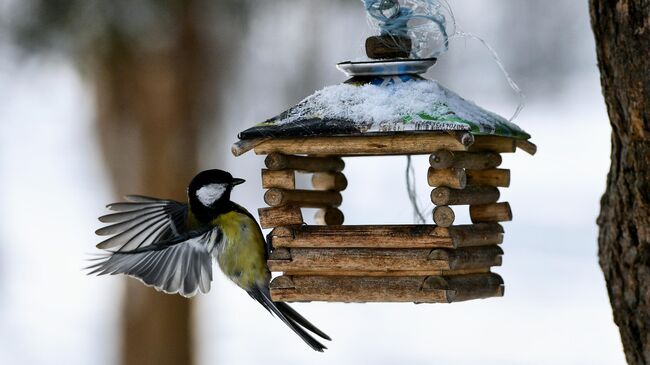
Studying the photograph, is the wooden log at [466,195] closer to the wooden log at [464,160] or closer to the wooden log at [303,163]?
the wooden log at [464,160]

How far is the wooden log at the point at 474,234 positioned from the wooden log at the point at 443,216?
2cm

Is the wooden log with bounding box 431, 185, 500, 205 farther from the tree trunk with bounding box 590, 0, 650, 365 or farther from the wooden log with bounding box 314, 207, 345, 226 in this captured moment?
the wooden log with bounding box 314, 207, 345, 226

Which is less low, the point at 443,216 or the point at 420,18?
the point at 420,18

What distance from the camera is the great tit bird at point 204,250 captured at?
3889 millimetres

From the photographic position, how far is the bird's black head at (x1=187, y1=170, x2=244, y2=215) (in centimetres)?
387

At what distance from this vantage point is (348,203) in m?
11.9

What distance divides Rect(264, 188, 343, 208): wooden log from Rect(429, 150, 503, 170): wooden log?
527 millimetres

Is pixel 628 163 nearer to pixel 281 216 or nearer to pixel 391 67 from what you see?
A: pixel 391 67

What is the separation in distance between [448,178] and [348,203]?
28.4 ft

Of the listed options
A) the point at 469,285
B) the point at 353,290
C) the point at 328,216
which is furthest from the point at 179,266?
the point at 469,285

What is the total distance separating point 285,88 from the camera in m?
9.37

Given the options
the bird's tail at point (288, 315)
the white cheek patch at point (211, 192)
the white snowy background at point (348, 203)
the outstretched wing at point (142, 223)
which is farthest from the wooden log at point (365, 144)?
the white snowy background at point (348, 203)

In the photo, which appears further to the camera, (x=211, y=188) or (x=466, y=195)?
(x=211, y=188)

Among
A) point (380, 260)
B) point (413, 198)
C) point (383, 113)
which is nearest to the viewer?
point (383, 113)
